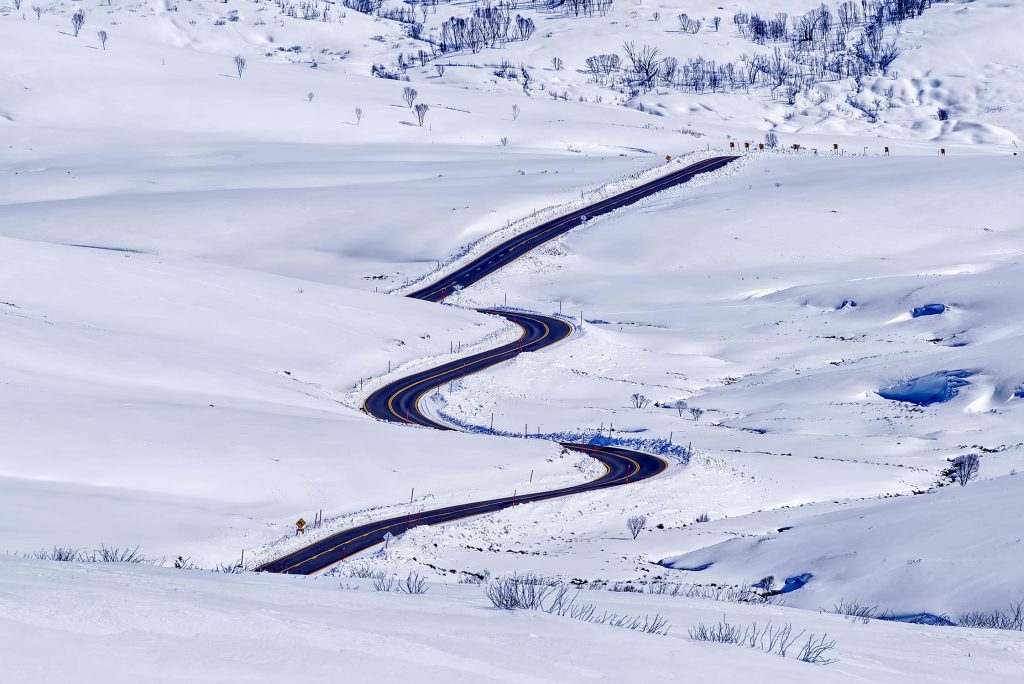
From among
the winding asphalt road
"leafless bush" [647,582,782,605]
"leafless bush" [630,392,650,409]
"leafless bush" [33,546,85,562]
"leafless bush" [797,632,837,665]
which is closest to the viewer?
"leafless bush" [797,632,837,665]

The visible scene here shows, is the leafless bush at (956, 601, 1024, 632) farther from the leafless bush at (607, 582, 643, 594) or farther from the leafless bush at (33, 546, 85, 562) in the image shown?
the leafless bush at (33, 546, 85, 562)

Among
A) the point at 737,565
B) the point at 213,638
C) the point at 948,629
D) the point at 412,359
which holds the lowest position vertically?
→ the point at 412,359

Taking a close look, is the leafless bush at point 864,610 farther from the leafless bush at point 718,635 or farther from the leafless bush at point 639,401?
the leafless bush at point 639,401

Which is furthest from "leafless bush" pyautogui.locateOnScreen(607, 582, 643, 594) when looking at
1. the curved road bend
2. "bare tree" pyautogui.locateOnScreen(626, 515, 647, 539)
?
"bare tree" pyautogui.locateOnScreen(626, 515, 647, 539)

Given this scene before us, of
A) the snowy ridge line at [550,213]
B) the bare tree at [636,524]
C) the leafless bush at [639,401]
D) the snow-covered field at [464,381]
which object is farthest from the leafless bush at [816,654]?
the snowy ridge line at [550,213]

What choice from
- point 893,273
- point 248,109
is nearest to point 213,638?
point 893,273

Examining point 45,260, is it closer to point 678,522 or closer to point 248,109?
point 678,522
